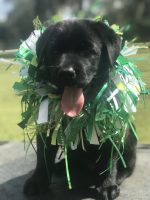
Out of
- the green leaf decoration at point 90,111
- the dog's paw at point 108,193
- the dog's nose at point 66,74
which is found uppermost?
the dog's nose at point 66,74

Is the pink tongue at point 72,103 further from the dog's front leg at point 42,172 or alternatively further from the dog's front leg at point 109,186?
the dog's front leg at point 109,186

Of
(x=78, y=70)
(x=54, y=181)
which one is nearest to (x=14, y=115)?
(x=54, y=181)

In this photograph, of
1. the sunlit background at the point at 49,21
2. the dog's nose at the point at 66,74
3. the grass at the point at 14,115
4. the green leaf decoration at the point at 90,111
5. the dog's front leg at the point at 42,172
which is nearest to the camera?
the dog's nose at the point at 66,74

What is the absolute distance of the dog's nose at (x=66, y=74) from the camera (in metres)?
2.40

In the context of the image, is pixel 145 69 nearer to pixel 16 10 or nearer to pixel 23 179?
pixel 23 179

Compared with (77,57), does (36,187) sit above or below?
below

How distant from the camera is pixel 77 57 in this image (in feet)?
8.26

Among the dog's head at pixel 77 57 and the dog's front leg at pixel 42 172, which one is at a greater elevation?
the dog's head at pixel 77 57

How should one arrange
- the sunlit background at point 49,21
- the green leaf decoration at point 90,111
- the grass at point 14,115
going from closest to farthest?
the green leaf decoration at point 90,111 → the sunlit background at point 49,21 → the grass at point 14,115

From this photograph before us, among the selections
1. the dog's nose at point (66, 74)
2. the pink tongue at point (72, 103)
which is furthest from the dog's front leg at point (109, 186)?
the dog's nose at point (66, 74)

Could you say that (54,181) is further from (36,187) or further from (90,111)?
(90,111)

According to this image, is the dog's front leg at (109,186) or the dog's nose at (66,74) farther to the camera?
the dog's front leg at (109,186)

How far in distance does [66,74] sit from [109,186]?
662 mm

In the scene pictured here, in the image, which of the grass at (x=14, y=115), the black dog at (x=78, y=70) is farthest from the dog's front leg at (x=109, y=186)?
the grass at (x=14, y=115)
